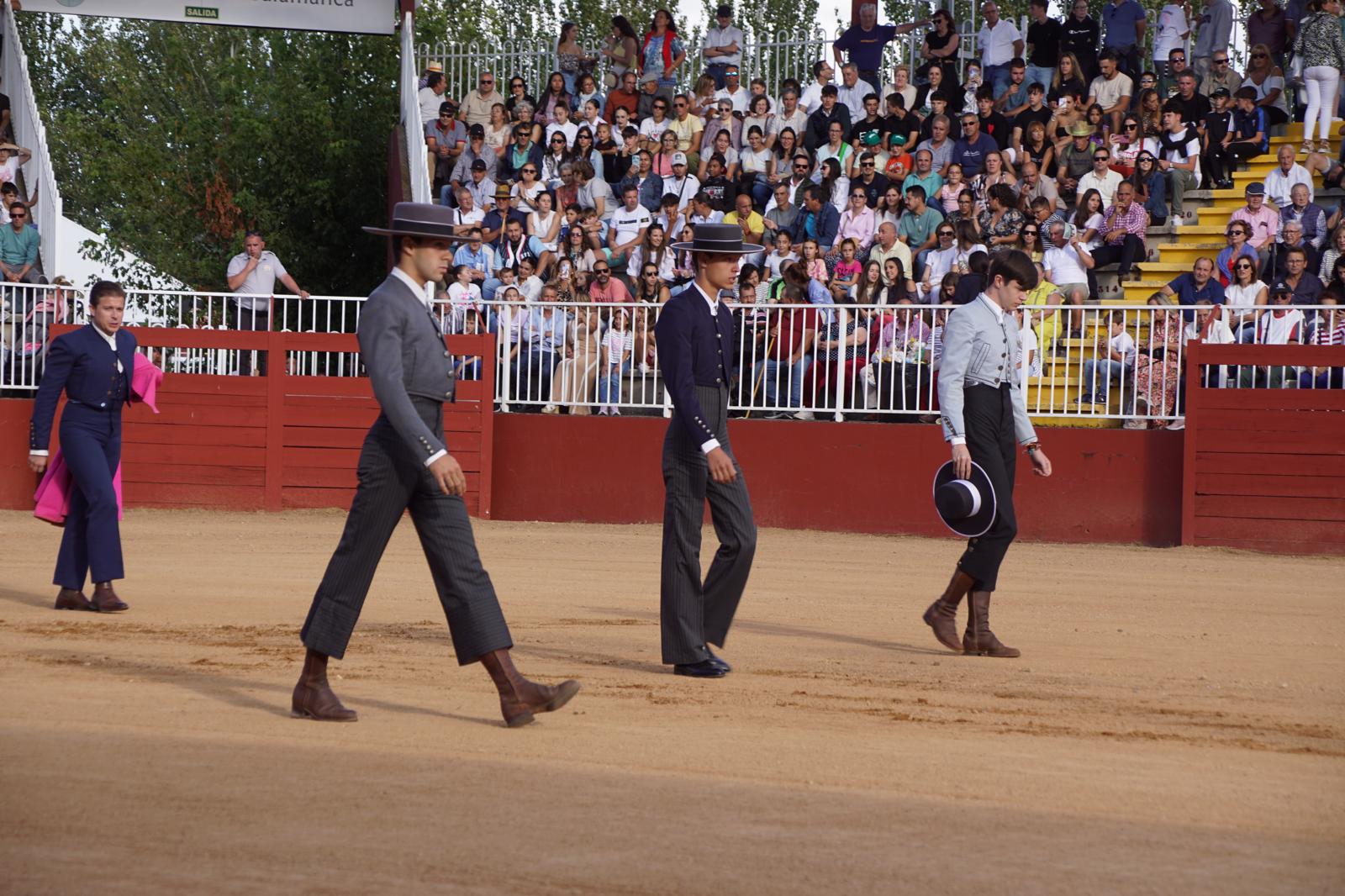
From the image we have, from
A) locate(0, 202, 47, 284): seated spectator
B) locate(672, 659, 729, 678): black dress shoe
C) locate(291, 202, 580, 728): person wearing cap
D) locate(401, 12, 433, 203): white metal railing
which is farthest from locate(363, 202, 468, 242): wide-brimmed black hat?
locate(0, 202, 47, 284): seated spectator

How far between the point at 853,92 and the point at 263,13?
7587 millimetres

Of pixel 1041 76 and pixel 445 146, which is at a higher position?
pixel 1041 76

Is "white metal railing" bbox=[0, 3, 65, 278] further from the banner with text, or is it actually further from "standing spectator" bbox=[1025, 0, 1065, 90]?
"standing spectator" bbox=[1025, 0, 1065, 90]

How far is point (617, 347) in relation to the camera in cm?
1573

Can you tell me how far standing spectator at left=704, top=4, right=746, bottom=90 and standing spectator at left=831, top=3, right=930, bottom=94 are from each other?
1.26 m

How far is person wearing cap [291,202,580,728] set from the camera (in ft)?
20.1

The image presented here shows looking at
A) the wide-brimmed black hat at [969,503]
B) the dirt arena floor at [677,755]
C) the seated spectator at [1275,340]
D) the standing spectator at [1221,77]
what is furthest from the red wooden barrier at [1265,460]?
the wide-brimmed black hat at [969,503]

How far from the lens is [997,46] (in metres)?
19.2

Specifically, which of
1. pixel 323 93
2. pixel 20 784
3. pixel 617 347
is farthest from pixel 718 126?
pixel 20 784

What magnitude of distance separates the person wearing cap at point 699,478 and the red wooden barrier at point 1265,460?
7615 mm

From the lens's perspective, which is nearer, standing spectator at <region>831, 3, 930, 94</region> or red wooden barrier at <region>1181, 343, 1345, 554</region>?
red wooden barrier at <region>1181, 343, 1345, 554</region>

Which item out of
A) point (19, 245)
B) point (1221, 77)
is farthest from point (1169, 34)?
point (19, 245)

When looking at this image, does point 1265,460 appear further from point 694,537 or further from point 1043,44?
point 694,537

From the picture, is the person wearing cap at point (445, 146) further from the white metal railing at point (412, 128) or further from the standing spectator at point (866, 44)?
the standing spectator at point (866, 44)
